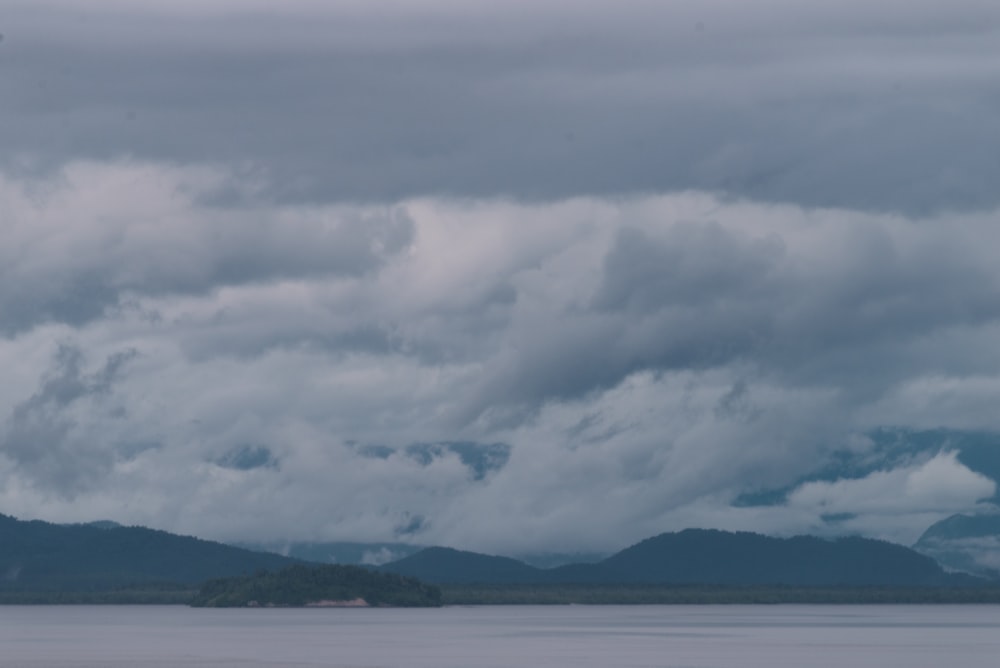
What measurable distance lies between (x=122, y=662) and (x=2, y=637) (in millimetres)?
67296

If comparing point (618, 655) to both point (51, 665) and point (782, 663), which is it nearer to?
point (782, 663)

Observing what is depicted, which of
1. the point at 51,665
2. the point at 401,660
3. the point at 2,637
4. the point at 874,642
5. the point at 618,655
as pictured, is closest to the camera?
the point at 51,665

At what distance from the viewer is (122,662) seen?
4970 inches

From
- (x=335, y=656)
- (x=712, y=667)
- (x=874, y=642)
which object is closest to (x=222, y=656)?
(x=335, y=656)

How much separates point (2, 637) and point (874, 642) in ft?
291

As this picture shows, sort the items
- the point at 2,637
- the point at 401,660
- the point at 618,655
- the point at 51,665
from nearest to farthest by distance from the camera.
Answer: the point at 51,665 < the point at 401,660 < the point at 618,655 < the point at 2,637

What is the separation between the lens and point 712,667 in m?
124

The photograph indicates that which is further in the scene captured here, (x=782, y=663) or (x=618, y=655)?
(x=618, y=655)

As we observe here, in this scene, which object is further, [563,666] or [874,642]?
[874,642]

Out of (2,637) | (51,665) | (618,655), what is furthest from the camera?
(2,637)

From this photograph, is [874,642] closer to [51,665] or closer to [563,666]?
[563,666]

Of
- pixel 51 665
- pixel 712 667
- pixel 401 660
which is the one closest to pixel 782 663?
pixel 712 667

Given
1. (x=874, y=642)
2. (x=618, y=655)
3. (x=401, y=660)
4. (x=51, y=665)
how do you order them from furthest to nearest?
(x=874, y=642) → (x=618, y=655) → (x=401, y=660) → (x=51, y=665)

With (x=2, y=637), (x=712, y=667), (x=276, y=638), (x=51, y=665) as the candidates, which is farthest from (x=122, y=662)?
(x=2, y=637)
